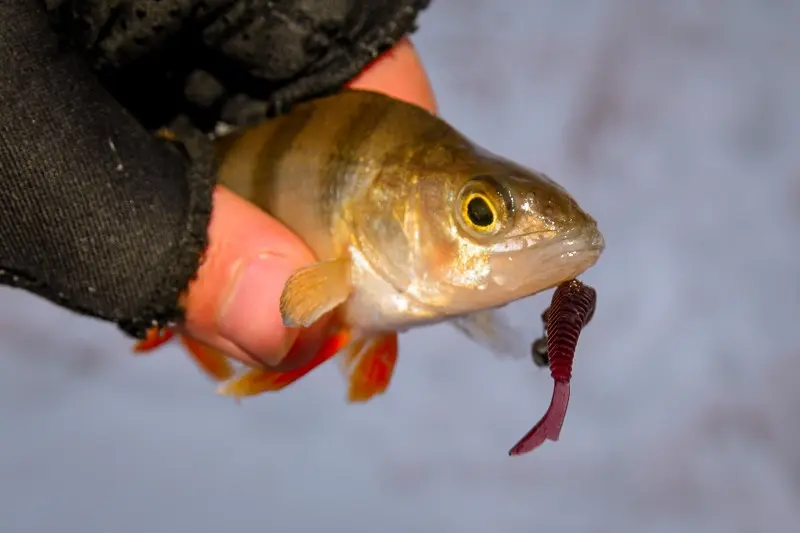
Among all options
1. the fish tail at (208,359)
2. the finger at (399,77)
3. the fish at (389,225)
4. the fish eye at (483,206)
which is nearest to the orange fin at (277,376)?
the fish at (389,225)

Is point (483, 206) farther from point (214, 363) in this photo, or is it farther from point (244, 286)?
point (214, 363)

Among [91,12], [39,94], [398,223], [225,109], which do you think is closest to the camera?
[39,94]

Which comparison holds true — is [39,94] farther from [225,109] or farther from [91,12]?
[225,109]

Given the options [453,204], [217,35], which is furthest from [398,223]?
[217,35]

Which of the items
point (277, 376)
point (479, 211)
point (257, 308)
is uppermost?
point (479, 211)

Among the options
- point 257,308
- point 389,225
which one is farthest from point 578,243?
point 257,308

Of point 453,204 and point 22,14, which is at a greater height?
point 22,14
